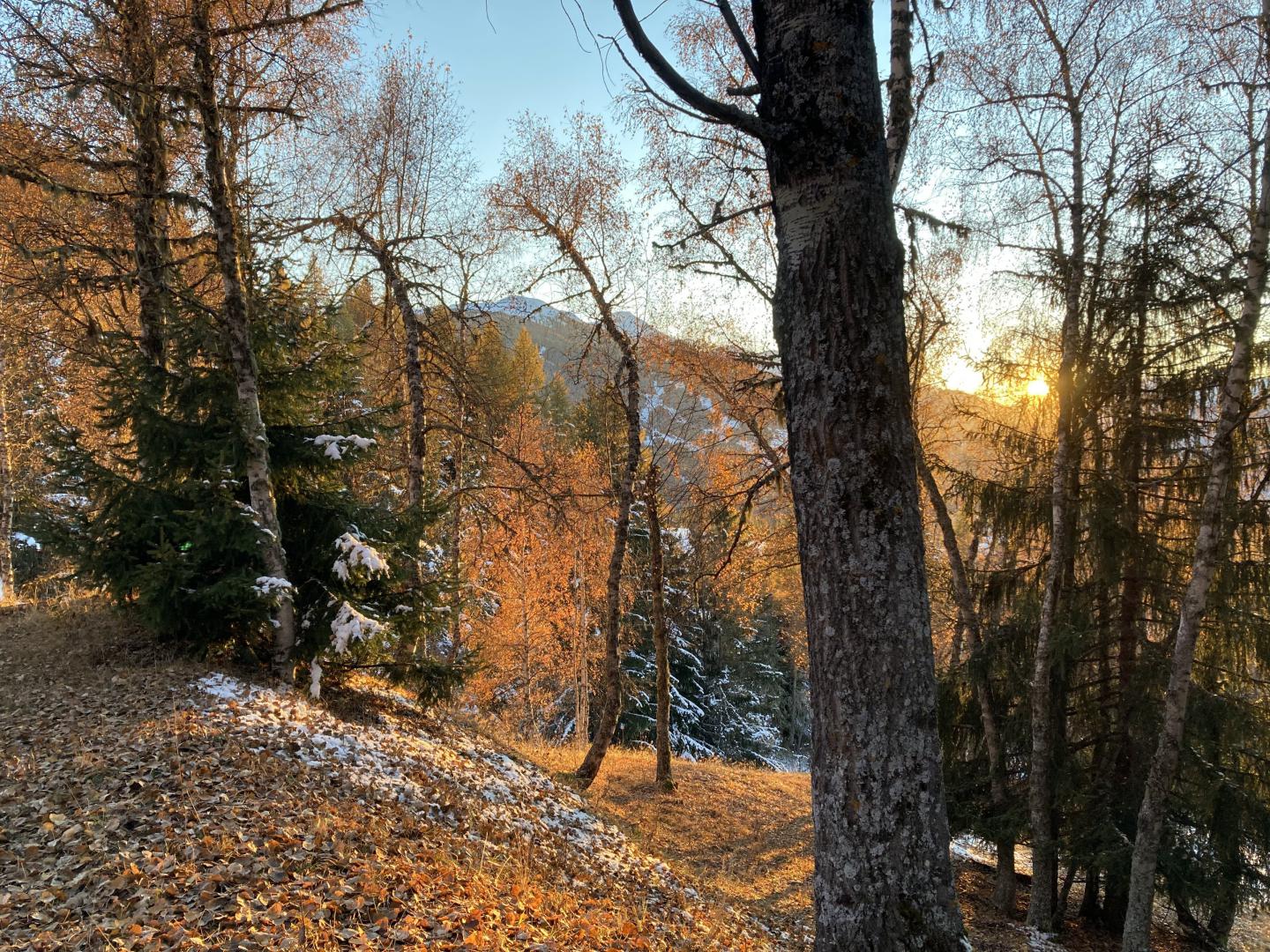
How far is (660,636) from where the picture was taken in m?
11.9

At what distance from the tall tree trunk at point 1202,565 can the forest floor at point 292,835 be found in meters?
2.54

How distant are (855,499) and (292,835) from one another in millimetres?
4069

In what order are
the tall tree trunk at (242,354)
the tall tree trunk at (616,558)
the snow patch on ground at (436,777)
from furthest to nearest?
the tall tree trunk at (616,558), the tall tree trunk at (242,354), the snow patch on ground at (436,777)

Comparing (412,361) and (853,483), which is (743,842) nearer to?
(412,361)

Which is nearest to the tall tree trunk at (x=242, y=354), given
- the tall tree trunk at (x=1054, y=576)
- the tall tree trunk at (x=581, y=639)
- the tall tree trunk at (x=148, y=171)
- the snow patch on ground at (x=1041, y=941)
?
the tall tree trunk at (x=148, y=171)

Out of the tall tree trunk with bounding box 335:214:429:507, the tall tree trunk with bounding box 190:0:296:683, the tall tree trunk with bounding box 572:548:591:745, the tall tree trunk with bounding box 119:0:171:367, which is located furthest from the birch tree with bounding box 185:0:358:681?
the tall tree trunk with bounding box 572:548:591:745

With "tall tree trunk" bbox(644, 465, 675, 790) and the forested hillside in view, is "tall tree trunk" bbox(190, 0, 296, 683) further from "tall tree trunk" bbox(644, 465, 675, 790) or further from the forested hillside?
→ "tall tree trunk" bbox(644, 465, 675, 790)

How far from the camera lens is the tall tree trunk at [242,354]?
21.5 ft

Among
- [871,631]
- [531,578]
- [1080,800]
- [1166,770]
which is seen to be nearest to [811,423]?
[871,631]

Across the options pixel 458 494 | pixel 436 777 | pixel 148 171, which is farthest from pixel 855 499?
pixel 148 171

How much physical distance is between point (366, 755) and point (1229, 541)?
9296 millimetres

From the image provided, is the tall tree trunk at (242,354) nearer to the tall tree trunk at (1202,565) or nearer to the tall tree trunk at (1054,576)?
the tall tree trunk at (1202,565)

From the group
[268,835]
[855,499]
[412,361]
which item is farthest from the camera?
[412,361]

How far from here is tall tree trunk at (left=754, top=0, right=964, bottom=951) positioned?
219cm
